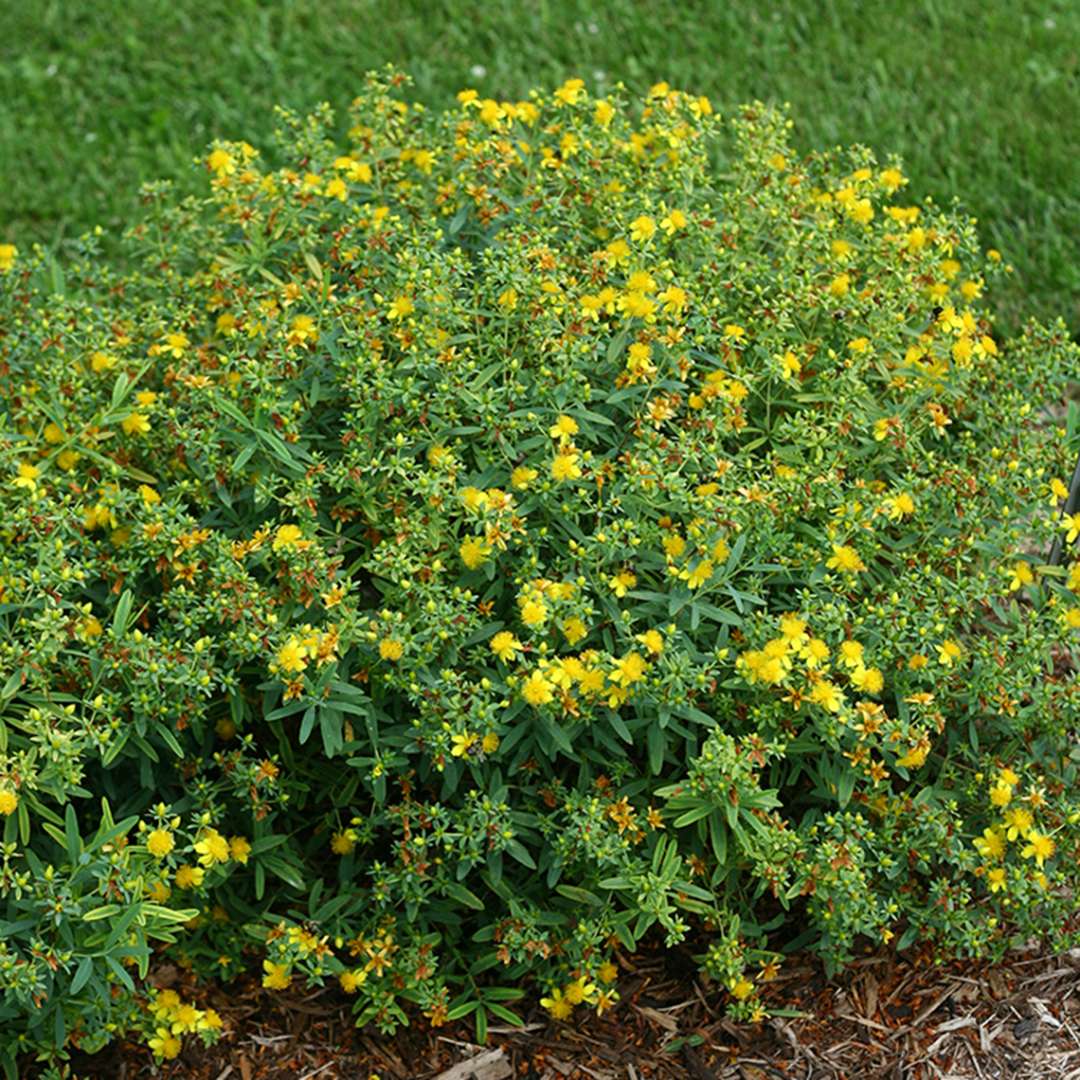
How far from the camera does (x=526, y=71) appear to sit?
609cm

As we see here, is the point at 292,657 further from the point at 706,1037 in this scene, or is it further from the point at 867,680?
the point at 706,1037

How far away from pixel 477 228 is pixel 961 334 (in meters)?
1.07

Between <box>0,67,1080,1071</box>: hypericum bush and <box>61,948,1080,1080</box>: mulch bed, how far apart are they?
0.09 m

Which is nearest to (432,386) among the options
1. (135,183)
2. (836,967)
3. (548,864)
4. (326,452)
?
(326,452)

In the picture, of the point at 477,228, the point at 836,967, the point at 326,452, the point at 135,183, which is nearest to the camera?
the point at 836,967

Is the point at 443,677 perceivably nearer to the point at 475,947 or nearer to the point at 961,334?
the point at 475,947

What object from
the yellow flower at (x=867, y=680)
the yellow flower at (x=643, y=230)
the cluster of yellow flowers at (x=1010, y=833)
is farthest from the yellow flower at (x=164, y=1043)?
the yellow flower at (x=643, y=230)

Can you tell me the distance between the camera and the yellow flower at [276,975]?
2961mm

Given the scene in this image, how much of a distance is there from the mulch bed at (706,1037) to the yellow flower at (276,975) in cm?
19

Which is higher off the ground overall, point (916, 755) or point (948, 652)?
point (948, 652)

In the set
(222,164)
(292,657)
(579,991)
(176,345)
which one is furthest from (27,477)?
(579,991)

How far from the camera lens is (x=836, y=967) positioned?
3057 millimetres

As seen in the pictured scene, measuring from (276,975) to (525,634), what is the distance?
0.79m

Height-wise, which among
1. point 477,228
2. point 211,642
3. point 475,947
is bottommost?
point 475,947
